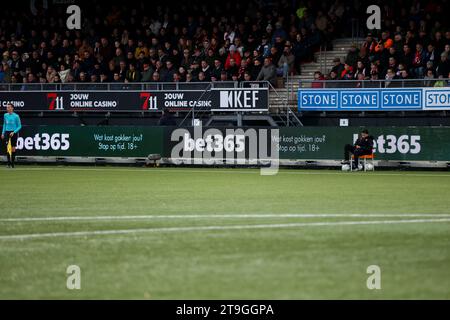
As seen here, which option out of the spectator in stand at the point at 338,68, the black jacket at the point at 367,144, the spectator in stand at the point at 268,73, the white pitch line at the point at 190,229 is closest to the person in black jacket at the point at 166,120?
the spectator in stand at the point at 268,73

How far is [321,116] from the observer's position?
32.8m

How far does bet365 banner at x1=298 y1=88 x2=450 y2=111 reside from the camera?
30.3 metres

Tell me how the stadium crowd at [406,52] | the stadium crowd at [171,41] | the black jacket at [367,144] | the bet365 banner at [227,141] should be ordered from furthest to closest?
the stadium crowd at [171,41]
the stadium crowd at [406,52]
the bet365 banner at [227,141]
the black jacket at [367,144]

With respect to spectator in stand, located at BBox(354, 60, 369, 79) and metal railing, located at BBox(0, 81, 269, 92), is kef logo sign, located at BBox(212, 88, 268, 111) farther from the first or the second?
spectator in stand, located at BBox(354, 60, 369, 79)

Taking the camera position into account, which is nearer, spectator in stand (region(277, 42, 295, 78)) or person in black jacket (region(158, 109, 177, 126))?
person in black jacket (region(158, 109, 177, 126))

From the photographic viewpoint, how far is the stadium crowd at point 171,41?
35438mm

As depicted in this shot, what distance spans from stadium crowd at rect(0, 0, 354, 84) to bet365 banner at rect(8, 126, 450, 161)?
12.1 feet

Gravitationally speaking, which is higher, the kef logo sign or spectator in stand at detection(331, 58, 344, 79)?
spectator in stand at detection(331, 58, 344, 79)

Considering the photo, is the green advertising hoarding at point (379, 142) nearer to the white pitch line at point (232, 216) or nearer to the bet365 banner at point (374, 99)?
the bet365 banner at point (374, 99)

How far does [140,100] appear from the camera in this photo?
35.0 meters

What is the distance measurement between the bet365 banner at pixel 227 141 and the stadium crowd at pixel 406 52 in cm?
229

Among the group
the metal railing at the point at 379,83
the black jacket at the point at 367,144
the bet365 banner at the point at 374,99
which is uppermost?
the metal railing at the point at 379,83

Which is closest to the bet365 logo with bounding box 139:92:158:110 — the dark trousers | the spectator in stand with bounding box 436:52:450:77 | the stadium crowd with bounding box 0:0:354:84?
the stadium crowd with bounding box 0:0:354:84

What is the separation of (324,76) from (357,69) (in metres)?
1.46
